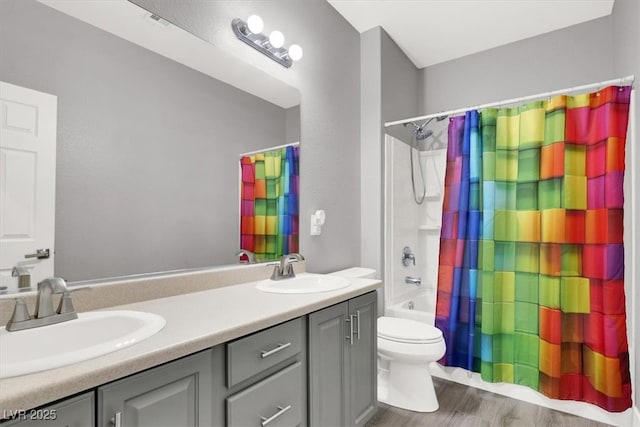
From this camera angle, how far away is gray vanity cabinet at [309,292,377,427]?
137 cm

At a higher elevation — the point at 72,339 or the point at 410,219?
the point at 410,219

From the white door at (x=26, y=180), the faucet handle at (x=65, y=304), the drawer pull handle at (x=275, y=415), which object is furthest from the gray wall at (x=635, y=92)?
the white door at (x=26, y=180)

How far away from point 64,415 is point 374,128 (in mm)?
2416

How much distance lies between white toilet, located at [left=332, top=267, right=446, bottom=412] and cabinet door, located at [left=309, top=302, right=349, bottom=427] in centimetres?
58

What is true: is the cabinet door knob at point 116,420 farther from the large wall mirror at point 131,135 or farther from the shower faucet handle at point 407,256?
the shower faucet handle at point 407,256

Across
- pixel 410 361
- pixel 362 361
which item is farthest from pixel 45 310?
pixel 410 361

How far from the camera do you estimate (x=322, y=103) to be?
226cm

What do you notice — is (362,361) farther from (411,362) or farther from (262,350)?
(262,350)

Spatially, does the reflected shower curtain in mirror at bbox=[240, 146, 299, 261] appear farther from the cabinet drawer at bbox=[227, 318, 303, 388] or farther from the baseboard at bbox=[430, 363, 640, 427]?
the baseboard at bbox=[430, 363, 640, 427]

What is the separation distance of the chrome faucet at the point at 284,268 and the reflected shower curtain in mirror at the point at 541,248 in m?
1.20

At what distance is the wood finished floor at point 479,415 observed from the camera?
1.91 meters

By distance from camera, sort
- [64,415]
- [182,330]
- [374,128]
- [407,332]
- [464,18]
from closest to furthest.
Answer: [64,415]
[182,330]
[407,332]
[464,18]
[374,128]

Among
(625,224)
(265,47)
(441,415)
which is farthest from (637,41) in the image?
(441,415)

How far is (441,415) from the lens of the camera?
6.55 feet
